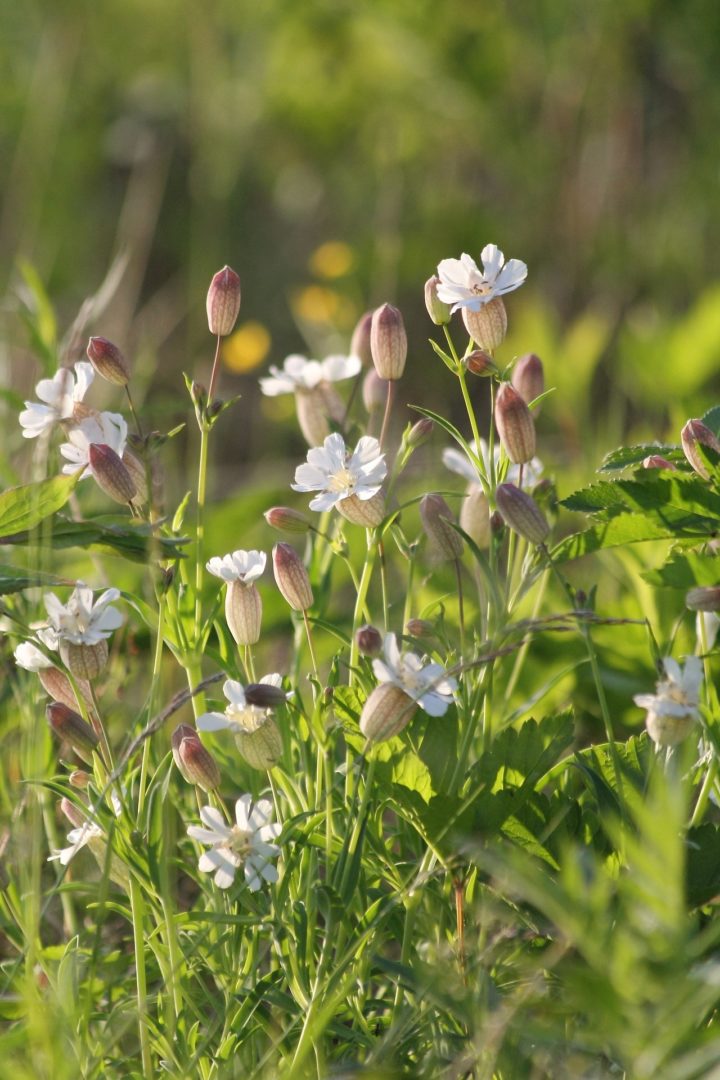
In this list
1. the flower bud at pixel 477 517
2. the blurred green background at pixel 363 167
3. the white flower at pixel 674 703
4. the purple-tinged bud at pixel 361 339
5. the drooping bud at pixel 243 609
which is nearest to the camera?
Answer: the white flower at pixel 674 703

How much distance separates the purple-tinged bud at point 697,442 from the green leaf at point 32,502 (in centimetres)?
32

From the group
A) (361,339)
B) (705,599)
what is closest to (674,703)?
(705,599)

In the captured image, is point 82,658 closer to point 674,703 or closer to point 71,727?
point 71,727

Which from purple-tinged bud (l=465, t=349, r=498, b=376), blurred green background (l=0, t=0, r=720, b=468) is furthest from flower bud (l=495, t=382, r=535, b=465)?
blurred green background (l=0, t=0, r=720, b=468)

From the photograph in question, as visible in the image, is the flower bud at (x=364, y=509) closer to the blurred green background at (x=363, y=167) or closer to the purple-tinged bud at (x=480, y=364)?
the purple-tinged bud at (x=480, y=364)

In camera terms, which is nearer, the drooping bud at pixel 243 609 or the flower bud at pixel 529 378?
the drooping bud at pixel 243 609

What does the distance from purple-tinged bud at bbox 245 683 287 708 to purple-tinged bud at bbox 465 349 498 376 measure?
0.21m

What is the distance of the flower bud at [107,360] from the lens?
0.69 meters

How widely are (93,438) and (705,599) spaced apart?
35 centimetres

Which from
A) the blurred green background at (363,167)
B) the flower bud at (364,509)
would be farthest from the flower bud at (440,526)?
the blurred green background at (363,167)

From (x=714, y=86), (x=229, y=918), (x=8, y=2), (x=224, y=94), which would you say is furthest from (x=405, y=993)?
(x=8, y=2)

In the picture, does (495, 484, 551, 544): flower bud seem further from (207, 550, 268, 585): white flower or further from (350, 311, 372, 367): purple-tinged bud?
(350, 311, 372, 367): purple-tinged bud

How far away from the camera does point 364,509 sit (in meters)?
0.64

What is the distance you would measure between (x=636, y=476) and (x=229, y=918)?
0.31m
